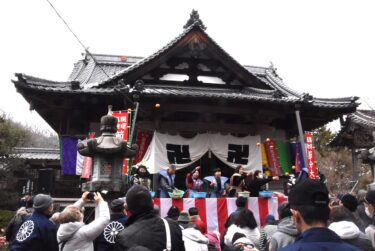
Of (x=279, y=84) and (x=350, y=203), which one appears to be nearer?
(x=350, y=203)

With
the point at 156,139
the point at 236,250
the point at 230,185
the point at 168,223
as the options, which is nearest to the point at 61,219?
the point at 168,223

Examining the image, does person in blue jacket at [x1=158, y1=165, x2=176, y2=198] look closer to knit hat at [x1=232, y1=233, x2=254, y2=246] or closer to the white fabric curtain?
the white fabric curtain

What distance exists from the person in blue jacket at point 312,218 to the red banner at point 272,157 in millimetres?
11743

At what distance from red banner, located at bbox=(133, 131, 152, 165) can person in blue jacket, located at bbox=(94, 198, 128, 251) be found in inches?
334

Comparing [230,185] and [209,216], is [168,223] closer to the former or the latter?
[209,216]

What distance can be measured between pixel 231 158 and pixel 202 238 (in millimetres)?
9029

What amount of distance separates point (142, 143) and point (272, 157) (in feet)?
15.6

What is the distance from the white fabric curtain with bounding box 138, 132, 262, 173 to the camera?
1270 cm

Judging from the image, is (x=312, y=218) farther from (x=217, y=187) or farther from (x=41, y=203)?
(x=217, y=187)

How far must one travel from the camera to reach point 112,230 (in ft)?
14.3

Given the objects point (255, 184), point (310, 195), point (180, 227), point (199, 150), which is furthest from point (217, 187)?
point (310, 195)

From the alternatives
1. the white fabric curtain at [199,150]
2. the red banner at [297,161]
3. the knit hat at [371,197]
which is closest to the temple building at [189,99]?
the white fabric curtain at [199,150]

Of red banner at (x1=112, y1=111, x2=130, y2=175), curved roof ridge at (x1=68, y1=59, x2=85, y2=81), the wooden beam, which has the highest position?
curved roof ridge at (x1=68, y1=59, x2=85, y2=81)

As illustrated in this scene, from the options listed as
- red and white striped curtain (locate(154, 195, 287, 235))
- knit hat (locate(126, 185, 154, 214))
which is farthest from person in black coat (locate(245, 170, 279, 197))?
knit hat (locate(126, 185, 154, 214))
